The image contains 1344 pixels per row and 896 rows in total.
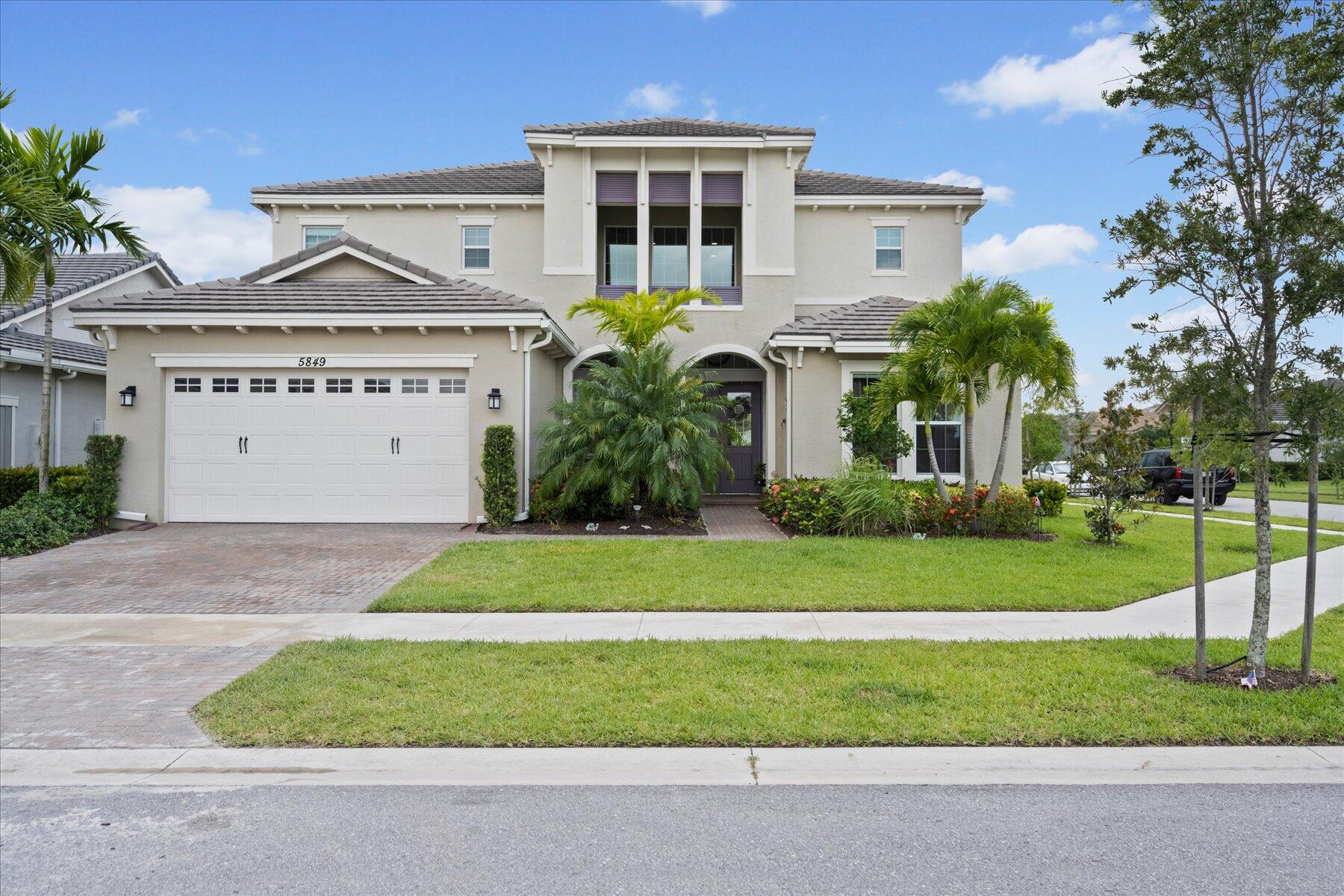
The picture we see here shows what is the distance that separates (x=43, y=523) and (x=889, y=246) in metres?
17.9

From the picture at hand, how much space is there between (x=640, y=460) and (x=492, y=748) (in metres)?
8.68

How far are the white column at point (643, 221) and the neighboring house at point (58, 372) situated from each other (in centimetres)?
1067

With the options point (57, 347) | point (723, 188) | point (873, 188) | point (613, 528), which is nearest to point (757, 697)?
point (613, 528)

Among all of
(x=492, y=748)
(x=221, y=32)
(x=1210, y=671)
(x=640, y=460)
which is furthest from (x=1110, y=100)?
(x=221, y=32)

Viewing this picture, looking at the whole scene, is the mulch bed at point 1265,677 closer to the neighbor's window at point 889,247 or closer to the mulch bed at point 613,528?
the mulch bed at point 613,528

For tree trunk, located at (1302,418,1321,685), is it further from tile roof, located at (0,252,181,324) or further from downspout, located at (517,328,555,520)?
tile roof, located at (0,252,181,324)

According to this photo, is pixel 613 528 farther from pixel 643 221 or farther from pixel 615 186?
pixel 615 186

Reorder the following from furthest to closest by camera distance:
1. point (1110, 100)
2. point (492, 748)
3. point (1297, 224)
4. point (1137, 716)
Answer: point (1110, 100), point (1297, 224), point (1137, 716), point (492, 748)

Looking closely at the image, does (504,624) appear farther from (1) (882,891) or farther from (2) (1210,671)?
(2) (1210,671)

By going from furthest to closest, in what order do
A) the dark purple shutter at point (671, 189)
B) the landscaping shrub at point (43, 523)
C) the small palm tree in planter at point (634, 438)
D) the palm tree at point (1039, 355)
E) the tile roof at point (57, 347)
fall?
the dark purple shutter at point (671, 189) → the tile roof at point (57, 347) → the small palm tree in planter at point (634, 438) → the palm tree at point (1039, 355) → the landscaping shrub at point (43, 523)

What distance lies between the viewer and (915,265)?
19.7 meters

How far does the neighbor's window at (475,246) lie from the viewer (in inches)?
767

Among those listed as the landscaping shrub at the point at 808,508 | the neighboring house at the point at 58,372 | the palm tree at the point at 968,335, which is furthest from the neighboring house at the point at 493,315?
the neighboring house at the point at 58,372

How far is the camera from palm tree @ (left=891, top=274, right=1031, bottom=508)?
12.7 meters
